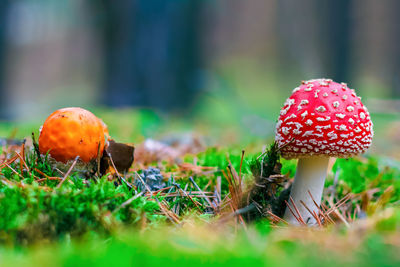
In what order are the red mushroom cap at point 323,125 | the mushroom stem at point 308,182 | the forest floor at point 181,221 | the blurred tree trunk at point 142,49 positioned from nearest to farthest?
1. the forest floor at point 181,221
2. the red mushroom cap at point 323,125
3. the mushroom stem at point 308,182
4. the blurred tree trunk at point 142,49

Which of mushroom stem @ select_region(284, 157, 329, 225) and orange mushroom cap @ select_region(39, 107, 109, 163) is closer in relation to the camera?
orange mushroom cap @ select_region(39, 107, 109, 163)

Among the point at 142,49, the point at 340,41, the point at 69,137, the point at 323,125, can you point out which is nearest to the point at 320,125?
the point at 323,125

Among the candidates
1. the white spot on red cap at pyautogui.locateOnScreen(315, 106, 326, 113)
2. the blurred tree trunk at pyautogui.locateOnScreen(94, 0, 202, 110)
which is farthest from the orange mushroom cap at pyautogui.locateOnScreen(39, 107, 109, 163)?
the blurred tree trunk at pyautogui.locateOnScreen(94, 0, 202, 110)

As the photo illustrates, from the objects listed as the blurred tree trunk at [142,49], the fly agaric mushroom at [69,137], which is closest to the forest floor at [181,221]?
the fly agaric mushroom at [69,137]

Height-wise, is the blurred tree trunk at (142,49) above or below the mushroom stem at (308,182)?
above

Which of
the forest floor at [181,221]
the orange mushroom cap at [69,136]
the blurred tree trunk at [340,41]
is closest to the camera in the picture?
the forest floor at [181,221]

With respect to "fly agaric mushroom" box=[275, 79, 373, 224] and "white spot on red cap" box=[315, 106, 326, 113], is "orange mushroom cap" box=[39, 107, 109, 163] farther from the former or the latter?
"white spot on red cap" box=[315, 106, 326, 113]

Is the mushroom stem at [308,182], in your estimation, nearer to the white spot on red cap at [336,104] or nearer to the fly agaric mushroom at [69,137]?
the white spot on red cap at [336,104]

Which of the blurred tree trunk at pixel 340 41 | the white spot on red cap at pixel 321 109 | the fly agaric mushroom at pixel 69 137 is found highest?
the blurred tree trunk at pixel 340 41
